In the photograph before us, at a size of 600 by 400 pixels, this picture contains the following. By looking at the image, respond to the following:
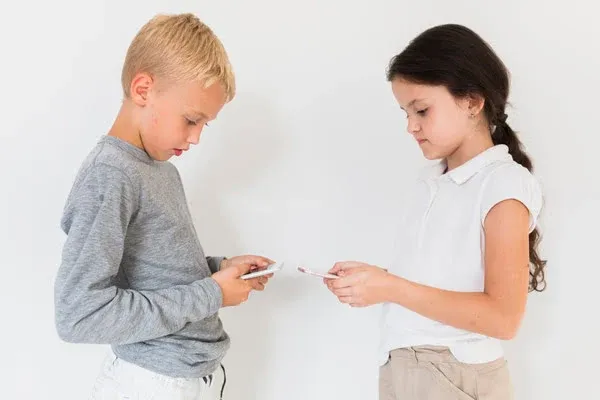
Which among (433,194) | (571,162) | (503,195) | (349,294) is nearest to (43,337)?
(349,294)

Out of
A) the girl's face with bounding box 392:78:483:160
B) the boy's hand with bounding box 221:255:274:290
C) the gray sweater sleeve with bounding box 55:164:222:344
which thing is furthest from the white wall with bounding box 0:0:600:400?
the gray sweater sleeve with bounding box 55:164:222:344

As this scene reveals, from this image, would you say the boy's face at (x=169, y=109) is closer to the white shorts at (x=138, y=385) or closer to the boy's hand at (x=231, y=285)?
the boy's hand at (x=231, y=285)

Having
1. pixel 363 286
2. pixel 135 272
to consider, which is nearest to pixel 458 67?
pixel 363 286

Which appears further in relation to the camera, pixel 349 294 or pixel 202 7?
pixel 202 7

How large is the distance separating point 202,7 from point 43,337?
723 mm

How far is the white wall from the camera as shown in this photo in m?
1.13

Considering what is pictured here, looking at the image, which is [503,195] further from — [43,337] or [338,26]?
[43,337]

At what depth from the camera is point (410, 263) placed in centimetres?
96

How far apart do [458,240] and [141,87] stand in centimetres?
53

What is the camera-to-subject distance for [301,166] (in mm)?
1199

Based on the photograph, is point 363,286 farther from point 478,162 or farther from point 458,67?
point 458,67

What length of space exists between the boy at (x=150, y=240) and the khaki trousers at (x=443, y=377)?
0.28 m

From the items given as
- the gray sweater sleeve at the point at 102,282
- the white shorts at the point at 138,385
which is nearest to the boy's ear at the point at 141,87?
the gray sweater sleeve at the point at 102,282

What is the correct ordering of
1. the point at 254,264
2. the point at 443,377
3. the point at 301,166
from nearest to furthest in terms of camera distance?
the point at 443,377 → the point at 254,264 → the point at 301,166
